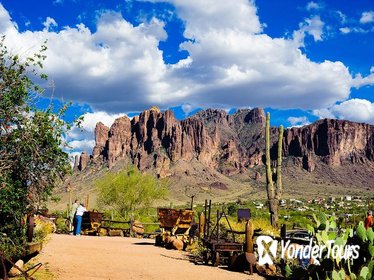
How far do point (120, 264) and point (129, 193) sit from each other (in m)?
25.6

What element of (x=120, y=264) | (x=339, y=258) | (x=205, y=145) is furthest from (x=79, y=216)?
(x=205, y=145)

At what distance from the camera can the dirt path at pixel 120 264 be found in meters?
11.6

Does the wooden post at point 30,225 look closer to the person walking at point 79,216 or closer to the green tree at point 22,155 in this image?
the green tree at point 22,155

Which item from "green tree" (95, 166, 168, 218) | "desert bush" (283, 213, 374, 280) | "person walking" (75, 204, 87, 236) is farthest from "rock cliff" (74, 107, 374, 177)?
"desert bush" (283, 213, 374, 280)

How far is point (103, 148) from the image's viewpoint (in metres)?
166

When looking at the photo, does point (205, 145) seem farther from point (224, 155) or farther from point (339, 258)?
point (339, 258)

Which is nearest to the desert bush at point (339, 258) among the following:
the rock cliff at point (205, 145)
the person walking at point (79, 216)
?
the person walking at point (79, 216)

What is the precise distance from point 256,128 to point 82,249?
184656 millimetres

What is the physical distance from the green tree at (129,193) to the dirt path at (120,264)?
2144cm

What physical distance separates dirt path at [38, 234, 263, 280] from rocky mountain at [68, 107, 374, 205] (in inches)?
3985

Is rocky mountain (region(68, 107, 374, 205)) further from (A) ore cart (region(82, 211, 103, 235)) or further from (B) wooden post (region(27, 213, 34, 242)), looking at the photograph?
(B) wooden post (region(27, 213, 34, 242))

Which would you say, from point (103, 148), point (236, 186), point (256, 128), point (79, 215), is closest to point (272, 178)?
point (79, 215)

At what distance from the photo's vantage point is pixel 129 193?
38.7 m

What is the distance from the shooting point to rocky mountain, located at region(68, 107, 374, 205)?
425 feet
